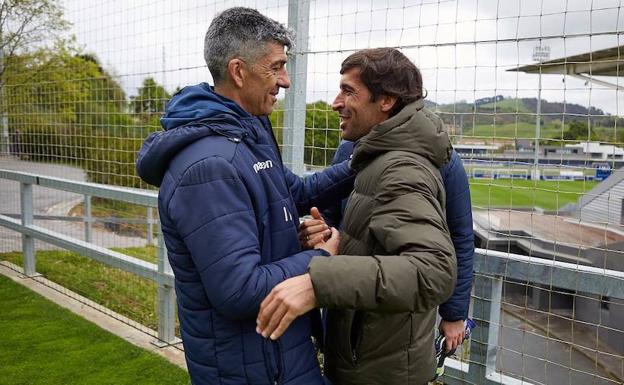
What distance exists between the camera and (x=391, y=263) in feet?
4.48

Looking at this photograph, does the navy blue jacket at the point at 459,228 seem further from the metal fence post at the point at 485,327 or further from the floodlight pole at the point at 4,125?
the floodlight pole at the point at 4,125

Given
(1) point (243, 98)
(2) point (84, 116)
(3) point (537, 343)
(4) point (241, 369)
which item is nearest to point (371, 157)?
(1) point (243, 98)

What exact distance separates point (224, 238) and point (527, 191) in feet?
5.65

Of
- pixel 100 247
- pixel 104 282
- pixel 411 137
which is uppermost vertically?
pixel 411 137

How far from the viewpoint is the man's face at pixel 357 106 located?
1.84 metres

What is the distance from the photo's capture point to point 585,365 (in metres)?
5.85

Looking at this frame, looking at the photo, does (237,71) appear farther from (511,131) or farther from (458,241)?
(511,131)

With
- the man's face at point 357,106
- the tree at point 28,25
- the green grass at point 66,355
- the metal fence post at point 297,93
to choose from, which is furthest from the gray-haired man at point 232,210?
the tree at point 28,25

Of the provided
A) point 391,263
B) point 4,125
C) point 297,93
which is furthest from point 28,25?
point 391,263

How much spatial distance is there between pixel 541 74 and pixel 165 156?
170cm

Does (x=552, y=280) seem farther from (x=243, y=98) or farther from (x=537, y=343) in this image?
(x=537, y=343)

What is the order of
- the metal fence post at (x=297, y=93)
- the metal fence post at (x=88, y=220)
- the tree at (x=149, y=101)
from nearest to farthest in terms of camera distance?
1. the metal fence post at (x=297, y=93)
2. the tree at (x=149, y=101)
3. the metal fence post at (x=88, y=220)

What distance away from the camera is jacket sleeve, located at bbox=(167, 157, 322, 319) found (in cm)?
150

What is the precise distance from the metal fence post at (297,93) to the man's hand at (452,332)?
1409 mm
